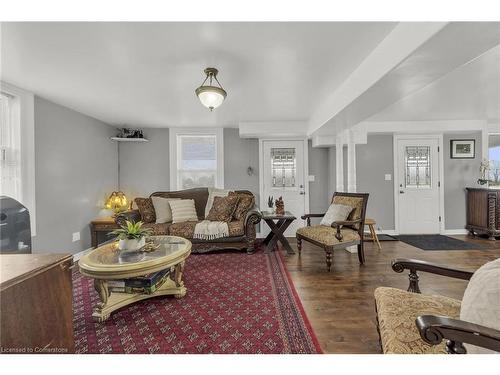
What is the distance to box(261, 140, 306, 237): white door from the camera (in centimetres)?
488

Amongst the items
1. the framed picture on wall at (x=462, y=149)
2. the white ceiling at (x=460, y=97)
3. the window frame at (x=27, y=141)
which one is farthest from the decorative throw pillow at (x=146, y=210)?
the framed picture on wall at (x=462, y=149)

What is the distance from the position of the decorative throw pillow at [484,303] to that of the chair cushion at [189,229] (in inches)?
114

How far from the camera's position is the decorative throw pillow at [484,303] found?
872 mm

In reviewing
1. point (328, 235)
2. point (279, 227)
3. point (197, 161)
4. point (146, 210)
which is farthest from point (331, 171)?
point (146, 210)

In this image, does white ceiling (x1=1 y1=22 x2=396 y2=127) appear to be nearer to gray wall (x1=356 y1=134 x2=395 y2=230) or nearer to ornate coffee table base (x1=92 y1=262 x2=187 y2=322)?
ornate coffee table base (x1=92 y1=262 x2=187 y2=322)

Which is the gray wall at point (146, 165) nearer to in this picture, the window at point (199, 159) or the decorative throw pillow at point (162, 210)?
the window at point (199, 159)

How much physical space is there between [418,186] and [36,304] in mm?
5837

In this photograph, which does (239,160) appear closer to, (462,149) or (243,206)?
(243,206)

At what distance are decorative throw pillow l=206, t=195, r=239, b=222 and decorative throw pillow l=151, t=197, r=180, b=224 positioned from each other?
659 millimetres

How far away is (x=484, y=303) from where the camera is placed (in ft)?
2.95

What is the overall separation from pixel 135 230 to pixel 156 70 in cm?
159

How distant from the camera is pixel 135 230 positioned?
2.20 meters

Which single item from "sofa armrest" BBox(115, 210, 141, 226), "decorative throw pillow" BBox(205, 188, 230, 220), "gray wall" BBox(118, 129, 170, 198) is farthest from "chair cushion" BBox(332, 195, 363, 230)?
"gray wall" BBox(118, 129, 170, 198)
